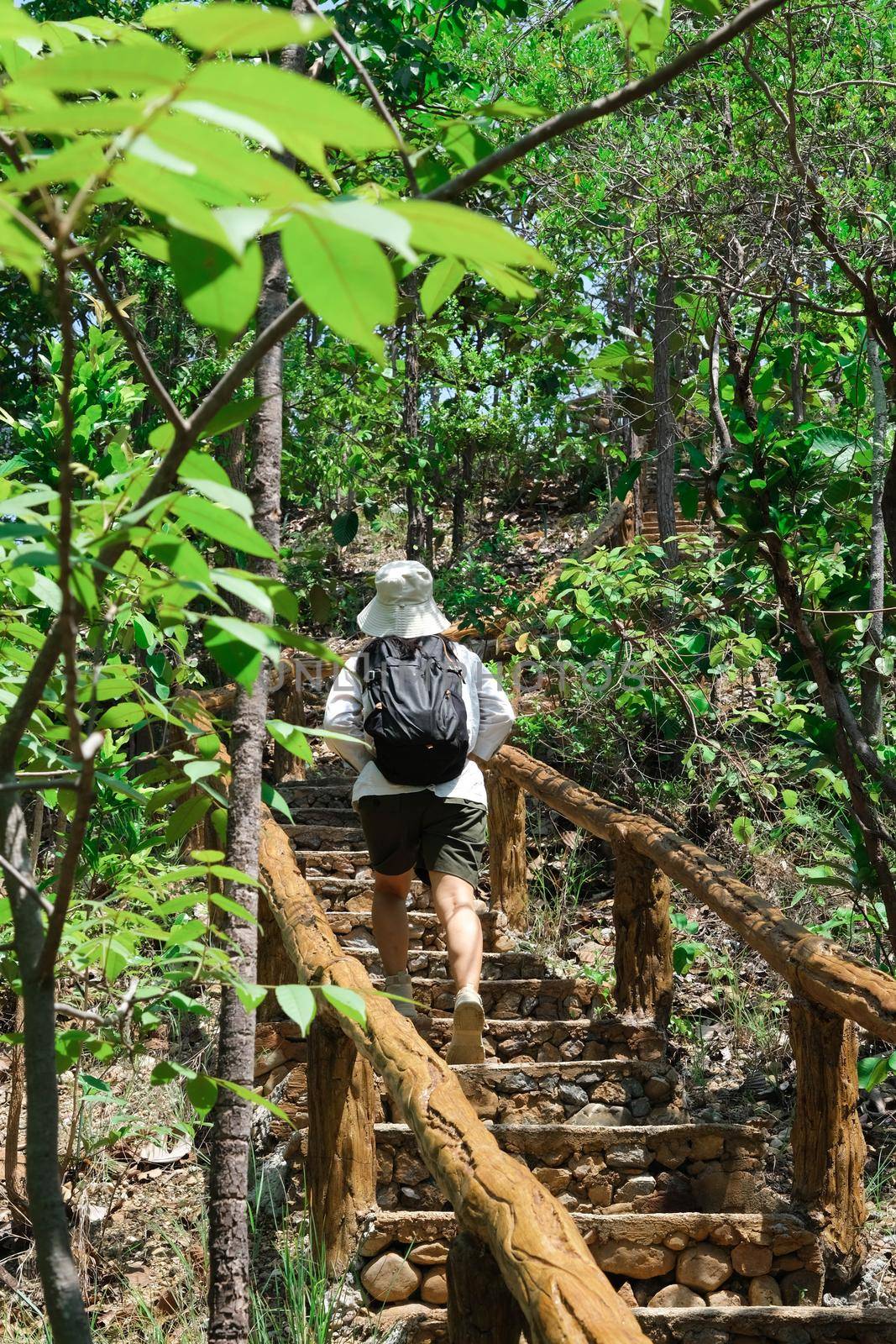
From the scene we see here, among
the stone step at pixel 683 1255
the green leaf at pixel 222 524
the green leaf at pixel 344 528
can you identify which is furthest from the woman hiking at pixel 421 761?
the green leaf at pixel 344 528

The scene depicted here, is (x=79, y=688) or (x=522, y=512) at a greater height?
(x=522, y=512)

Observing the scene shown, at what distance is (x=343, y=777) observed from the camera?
353 inches

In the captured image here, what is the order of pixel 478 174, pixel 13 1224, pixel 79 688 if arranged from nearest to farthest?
pixel 478 174, pixel 79 688, pixel 13 1224

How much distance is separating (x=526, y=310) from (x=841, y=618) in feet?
17.1

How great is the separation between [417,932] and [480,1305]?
3.80 m

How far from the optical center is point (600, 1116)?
14.6 ft

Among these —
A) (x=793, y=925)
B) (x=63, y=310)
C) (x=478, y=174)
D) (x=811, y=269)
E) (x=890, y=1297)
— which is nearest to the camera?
(x=63, y=310)

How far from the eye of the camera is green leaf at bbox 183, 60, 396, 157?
0.68 metres

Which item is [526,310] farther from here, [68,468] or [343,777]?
[68,468]

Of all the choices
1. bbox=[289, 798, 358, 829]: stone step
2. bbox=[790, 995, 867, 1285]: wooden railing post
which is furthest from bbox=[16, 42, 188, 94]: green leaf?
bbox=[289, 798, 358, 829]: stone step

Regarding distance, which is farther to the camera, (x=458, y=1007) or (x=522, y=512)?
(x=522, y=512)

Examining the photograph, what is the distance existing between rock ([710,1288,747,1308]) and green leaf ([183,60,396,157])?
3447 mm

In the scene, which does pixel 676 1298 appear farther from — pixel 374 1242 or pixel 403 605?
pixel 403 605

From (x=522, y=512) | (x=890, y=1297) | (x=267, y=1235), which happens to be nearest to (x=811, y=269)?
(x=890, y=1297)
